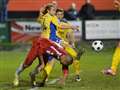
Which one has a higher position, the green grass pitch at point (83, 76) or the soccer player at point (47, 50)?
the soccer player at point (47, 50)

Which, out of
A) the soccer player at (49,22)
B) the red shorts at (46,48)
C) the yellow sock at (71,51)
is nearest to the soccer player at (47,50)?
the red shorts at (46,48)

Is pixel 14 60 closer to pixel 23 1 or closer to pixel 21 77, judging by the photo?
pixel 21 77

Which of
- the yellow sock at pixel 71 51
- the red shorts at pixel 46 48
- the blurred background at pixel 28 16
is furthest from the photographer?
the blurred background at pixel 28 16

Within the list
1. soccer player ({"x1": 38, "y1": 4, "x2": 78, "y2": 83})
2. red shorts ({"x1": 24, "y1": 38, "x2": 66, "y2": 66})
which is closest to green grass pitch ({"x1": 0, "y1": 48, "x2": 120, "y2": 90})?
red shorts ({"x1": 24, "y1": 38, "x2": 66, "y2": 66})

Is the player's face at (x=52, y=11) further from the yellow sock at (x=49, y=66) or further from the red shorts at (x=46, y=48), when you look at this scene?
the yellow sock at (x=49, y=66)

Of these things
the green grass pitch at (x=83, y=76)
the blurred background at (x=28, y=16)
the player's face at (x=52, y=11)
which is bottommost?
the blurred background at (x=28, y=16)

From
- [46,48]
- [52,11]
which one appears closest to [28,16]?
[52,11]

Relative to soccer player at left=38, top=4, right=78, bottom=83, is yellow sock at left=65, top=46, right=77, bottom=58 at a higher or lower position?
lower

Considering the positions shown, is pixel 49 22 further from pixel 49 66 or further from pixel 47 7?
pixel 49 66

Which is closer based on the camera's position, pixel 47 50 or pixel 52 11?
pixel 47 50

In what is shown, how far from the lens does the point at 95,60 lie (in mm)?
24281

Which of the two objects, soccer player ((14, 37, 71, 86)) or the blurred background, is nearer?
soccer player ((14, 37, 71, 86))

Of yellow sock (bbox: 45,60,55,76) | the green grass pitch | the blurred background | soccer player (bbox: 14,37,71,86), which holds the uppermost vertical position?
soccer player (bbox: 14,37,71,86)

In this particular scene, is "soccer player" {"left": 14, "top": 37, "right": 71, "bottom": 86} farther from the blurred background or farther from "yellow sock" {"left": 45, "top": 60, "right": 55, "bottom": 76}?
the blurred background
